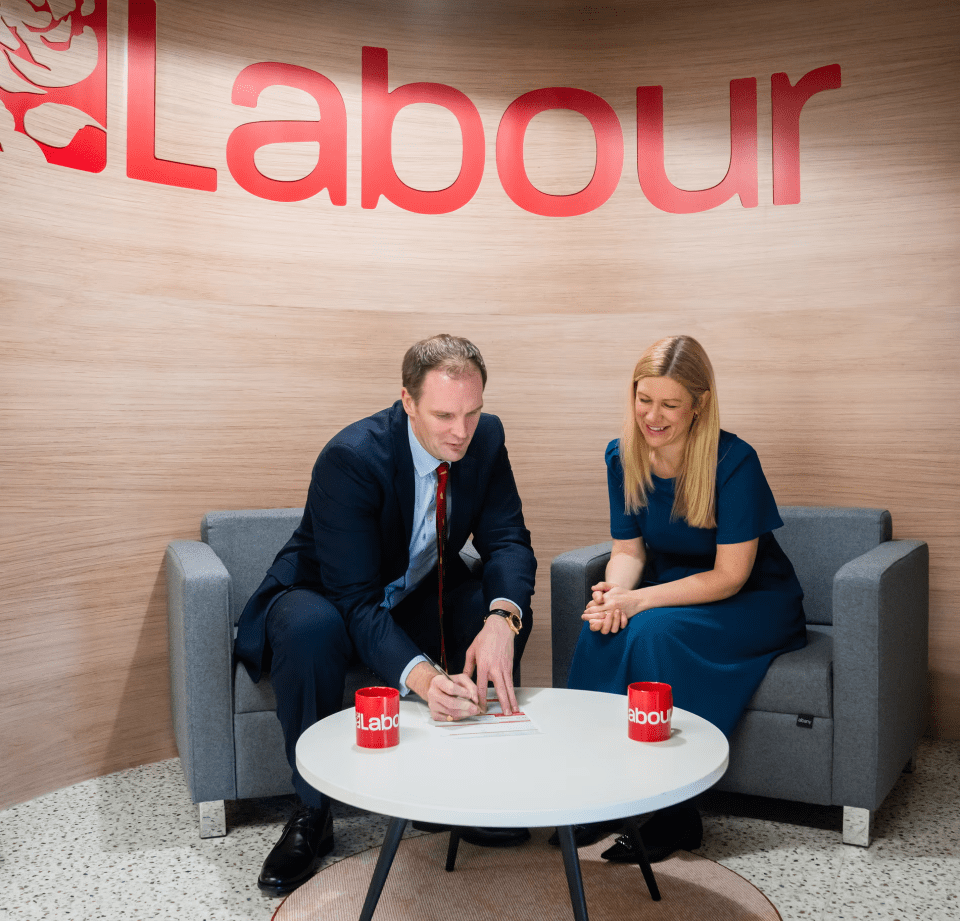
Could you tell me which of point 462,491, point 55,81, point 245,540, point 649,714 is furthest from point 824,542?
point 55,81

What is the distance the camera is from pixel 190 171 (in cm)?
278

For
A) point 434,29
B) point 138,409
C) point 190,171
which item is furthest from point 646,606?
point 434,29

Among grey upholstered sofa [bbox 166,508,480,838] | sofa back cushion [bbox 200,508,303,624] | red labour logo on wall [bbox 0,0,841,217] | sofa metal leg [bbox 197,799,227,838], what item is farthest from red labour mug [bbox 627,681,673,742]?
red labour logo on wall [bbox 0,0,841,217]

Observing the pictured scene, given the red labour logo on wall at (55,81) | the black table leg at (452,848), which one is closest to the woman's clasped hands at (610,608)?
the black table leg at (452,848)

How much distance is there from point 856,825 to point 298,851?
4.23ft

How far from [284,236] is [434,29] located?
0.92 metres

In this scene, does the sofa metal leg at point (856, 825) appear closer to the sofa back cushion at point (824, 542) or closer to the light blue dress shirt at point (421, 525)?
the sofa back cushion at point (824, 542)

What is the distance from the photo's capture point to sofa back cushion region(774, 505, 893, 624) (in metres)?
2.63

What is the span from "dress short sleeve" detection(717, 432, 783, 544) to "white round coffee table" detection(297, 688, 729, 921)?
661mm

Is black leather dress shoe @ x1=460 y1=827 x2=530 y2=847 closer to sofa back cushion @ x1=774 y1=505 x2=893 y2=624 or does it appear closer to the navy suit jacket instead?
the navy suit jacket

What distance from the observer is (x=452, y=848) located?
6.40ft

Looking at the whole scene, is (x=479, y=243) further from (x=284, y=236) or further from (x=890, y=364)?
(x=890, y=364)

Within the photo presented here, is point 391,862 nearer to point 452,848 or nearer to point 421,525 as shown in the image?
point 452,848

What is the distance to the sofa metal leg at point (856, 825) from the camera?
6.83 ft
